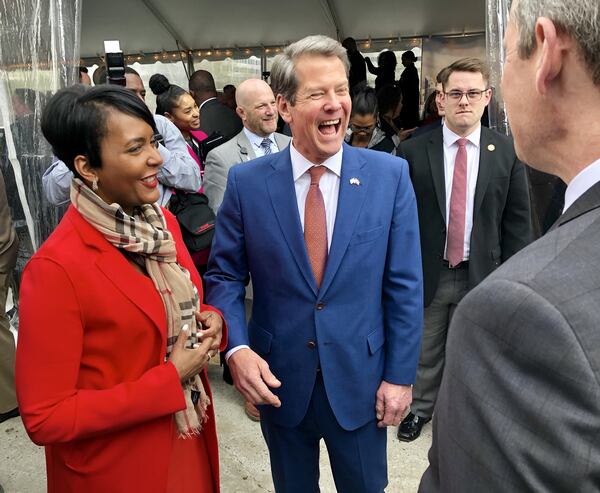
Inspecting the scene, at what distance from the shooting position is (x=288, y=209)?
161 centimetres

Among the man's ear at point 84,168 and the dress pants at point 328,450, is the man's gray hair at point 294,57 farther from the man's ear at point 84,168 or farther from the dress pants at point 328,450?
the dress pants at point 328,450

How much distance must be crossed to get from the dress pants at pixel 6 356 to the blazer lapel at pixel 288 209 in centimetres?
225

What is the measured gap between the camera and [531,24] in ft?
2.30

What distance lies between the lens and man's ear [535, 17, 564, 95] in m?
0.66

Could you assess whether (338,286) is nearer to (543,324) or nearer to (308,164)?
(308,164)

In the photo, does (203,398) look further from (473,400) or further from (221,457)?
(221,457)

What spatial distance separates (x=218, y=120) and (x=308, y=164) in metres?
3.12

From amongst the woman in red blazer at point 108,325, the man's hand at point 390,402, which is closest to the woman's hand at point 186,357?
the woman in red blazer at point 108,325

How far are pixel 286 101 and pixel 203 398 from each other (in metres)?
1.03

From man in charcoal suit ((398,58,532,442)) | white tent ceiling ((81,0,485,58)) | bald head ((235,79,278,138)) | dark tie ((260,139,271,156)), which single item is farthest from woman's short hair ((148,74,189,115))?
white tent ceiling ((81,0,485,58))

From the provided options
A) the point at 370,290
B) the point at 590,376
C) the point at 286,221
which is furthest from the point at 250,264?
the point at 590,376

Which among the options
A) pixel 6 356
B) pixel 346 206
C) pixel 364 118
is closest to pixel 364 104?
pixel 364 118

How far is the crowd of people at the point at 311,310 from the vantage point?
599 millimetres

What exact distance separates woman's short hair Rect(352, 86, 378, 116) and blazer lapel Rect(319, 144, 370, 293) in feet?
6.58
